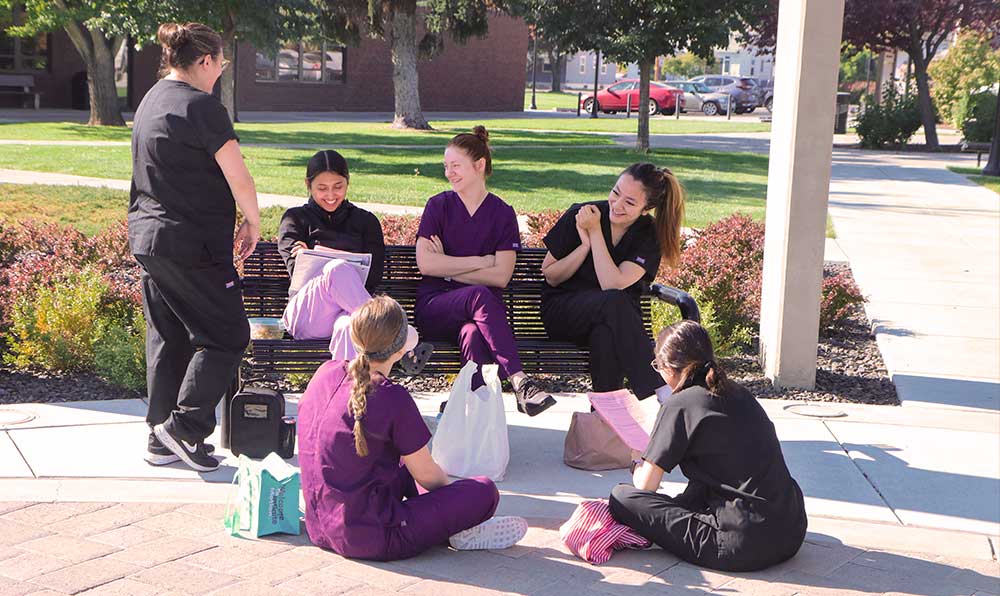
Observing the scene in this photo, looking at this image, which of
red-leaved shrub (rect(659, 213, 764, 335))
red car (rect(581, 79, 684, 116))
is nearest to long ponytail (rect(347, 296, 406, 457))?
red-leaved shrub (rect(659, 213, 764, 335))

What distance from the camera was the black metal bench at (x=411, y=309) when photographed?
560 centimetres

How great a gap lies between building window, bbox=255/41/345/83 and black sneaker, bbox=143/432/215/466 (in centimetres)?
3344

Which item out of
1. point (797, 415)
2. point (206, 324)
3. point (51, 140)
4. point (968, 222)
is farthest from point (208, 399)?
point (51, 140)

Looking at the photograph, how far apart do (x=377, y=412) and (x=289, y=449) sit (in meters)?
1.39

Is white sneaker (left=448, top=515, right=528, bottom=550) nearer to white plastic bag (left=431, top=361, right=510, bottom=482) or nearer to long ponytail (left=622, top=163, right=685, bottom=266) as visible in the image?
white plastic bag (left=431, top=361, right=510, bottom=482)

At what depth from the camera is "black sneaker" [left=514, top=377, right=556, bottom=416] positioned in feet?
17.4

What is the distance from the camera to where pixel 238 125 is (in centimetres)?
2856

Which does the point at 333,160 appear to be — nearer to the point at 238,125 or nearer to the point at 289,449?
the point at 289,449

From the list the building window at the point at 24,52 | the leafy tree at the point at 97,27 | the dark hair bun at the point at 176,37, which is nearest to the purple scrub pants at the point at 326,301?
the dark hair bun at the point at 176,37

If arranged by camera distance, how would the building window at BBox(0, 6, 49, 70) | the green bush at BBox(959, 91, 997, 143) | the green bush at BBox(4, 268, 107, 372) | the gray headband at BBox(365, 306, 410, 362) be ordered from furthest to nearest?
the building window at BBox(0, 6, 49, 70)
the green bush at BBox(959, 91, 997, 143)
the green bush at BBox(4, 268, 107, 372)
the gray headband at BBox(365, 306, 410, 362)

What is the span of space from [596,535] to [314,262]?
7.16 feet

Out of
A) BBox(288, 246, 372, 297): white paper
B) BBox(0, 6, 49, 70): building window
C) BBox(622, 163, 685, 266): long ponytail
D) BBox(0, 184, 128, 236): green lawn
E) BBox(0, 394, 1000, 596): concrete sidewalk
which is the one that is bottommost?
BBox(0, 394, 1000, 596): concrete sidewalk

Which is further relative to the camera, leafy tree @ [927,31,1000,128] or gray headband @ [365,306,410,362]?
leafy tree @ [927,31,1000,128]

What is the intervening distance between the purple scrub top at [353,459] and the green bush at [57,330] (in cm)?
301
